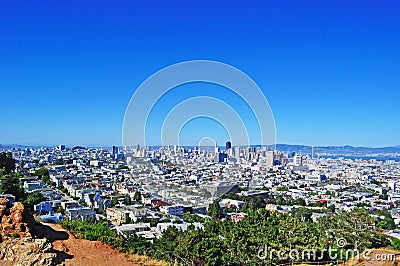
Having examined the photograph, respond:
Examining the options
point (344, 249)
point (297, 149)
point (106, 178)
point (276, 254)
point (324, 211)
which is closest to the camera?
point (276, 254)

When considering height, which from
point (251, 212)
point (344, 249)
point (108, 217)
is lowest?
point (108, 217)

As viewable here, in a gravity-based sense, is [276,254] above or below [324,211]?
above

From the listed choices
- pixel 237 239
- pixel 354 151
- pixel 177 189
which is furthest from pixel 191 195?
pixel 354 151

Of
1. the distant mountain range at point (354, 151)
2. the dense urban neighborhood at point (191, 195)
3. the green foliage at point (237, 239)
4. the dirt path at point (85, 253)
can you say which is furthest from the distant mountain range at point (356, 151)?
the dirt path at point (85, 253)

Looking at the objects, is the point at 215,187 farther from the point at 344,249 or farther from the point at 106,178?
the point at 344,249

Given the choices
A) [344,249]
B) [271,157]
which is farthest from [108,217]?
[271,157]

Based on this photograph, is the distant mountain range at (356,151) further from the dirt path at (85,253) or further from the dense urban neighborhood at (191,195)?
the dirt path at (85,253)

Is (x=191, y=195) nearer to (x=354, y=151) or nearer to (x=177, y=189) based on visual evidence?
(x=177, y=189)
